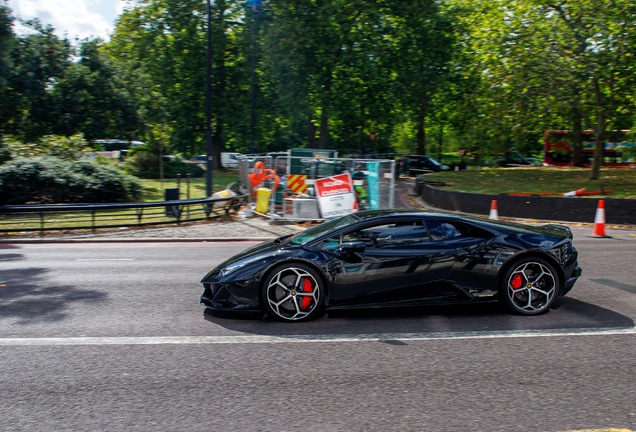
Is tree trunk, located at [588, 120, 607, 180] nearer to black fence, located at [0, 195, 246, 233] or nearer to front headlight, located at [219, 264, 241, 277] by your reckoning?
black fence, located at [0, 195, 246, 233]

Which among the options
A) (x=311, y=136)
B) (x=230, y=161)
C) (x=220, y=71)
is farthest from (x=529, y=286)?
(x=230, y=161)

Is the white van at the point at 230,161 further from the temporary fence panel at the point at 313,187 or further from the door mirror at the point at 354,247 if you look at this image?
the door mirror at the point at 354,247

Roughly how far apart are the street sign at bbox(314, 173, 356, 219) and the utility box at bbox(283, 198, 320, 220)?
0.50m

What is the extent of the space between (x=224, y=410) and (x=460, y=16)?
125 feet

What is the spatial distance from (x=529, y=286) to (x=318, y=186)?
381 inches

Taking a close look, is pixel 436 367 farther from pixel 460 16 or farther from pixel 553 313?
pixel 460 16

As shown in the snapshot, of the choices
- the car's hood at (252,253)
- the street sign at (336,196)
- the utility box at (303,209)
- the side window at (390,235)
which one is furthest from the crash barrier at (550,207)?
the car's hood at (252,253)

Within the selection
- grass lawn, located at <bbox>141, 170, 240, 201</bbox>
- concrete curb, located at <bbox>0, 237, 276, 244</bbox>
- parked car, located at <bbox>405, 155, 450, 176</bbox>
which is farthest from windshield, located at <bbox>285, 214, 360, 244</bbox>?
parked car, located at <bbox>405, 155, 450, 176</bbox>

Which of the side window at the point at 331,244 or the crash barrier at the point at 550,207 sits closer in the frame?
the side window at the point at 331,244

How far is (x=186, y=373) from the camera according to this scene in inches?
180

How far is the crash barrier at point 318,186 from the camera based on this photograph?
15.3m

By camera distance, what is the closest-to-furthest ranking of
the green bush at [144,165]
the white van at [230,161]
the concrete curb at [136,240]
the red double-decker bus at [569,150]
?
the concrete curb at [136,240] < the green bush at [144,165] < the red double-decker bus at [569,150] < the white van at [230,161]

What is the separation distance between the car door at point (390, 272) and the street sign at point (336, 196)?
30.8ft

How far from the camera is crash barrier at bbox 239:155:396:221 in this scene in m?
15.3
